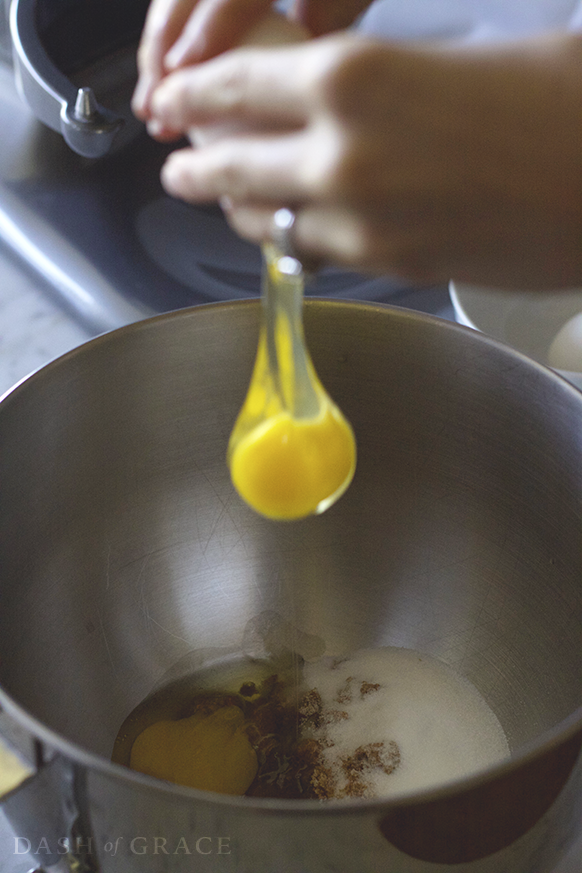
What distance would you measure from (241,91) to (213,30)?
77 millimetres

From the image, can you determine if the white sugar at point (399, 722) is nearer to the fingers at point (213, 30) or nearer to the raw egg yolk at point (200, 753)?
the raw egg yolk at point (200, 753)

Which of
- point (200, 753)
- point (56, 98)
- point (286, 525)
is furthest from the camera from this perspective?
point (56, 98)

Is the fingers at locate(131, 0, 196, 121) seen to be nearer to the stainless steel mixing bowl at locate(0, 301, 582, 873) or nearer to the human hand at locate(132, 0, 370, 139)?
the human hand at locate(132, 0, 370, 139)

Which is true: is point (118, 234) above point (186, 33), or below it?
below

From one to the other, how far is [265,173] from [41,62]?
0.66 metres

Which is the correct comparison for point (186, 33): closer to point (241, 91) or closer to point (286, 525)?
point (241, 91)

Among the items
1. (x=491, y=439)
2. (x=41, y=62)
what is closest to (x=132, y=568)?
(x=491, y=439)

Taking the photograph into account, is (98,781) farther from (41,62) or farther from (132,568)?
(41,62)

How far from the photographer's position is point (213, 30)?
1.15 ft

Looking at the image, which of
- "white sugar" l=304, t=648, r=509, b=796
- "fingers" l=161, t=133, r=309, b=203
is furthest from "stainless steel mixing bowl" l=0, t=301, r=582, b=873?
"fingers" l=161, t=133, r=309, b=203

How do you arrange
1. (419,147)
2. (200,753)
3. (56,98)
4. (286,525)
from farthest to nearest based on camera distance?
(56,98) < (286,525) < (200,753) < (419,147)

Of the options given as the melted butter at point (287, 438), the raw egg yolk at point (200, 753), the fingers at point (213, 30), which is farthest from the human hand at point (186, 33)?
the raw egg yolk at point (200, 753)

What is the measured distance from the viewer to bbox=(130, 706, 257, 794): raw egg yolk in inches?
22.7

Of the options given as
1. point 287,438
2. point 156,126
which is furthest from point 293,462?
point 156,126
